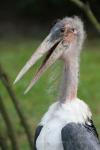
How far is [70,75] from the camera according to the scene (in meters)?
4.71

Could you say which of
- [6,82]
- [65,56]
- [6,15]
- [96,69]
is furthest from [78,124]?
[6,15]

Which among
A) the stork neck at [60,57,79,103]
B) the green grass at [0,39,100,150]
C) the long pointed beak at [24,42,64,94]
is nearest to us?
the long pointed beak at [24,42,64,94]

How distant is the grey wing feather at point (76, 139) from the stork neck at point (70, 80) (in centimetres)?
35

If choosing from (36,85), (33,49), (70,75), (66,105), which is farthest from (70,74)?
(33,49)

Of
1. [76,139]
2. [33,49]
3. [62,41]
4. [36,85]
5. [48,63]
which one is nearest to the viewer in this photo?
[76,139]

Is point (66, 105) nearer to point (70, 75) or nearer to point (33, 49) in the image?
point (70, 75)

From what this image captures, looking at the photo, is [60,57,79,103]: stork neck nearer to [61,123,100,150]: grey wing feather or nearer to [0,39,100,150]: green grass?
[61,123,100,150]: grey wing feather

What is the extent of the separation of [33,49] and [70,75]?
10.3m

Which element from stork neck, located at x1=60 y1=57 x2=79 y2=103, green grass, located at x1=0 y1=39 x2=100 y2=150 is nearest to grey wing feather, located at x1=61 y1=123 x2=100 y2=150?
stork neck, located at x1=60 y1=57 x2=79 y2=103

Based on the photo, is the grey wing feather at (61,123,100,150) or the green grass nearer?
the grey wing feather at (61,123,100,150)

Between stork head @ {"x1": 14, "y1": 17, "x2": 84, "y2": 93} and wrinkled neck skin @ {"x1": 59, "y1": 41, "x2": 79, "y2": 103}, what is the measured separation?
0.07 feet

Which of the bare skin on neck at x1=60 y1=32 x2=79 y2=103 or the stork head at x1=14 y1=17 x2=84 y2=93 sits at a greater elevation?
the stork head at x1=14 y1=17 x2=84 y2=93

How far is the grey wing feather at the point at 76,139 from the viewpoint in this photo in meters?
4.35

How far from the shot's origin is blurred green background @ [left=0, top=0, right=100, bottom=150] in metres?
10.6
